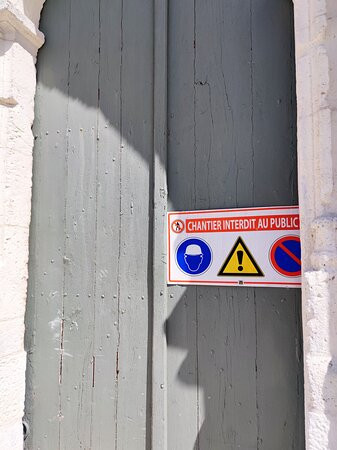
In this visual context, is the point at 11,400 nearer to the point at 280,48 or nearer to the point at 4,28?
the point at 4,28

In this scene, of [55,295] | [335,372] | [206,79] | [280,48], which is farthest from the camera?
[55,295]

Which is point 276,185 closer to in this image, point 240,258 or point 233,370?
point 240,258

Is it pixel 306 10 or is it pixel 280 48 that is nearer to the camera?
pixel 306 10

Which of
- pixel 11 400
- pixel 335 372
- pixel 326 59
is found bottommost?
pixel 11 400

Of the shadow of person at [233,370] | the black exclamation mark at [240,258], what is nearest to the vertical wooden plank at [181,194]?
the shadow of person at [233,370]

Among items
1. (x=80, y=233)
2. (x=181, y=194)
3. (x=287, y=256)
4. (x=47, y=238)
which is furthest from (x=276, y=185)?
(x=47, y=238)

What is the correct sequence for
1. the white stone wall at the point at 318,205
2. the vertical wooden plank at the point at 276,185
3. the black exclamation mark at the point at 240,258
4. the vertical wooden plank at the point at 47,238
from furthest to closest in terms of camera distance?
the vertical wooden plank at the point at 47,238
the black exclamation mark at the point at 240,258
the vertical wooden plank at the point at 276,185
the white stone wall at the point at 318,205

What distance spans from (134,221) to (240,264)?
1.83ft

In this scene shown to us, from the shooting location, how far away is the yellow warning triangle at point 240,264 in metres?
1.60

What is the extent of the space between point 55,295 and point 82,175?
64 centimetres

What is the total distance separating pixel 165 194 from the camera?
1.77 meters

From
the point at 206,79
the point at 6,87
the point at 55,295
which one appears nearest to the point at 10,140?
the point at 6,87

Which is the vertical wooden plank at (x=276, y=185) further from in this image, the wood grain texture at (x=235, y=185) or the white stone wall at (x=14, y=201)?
the white stone wall at (x=14, y=201)

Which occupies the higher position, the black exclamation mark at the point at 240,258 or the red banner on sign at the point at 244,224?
the red banner on sign at the point at 244,224
